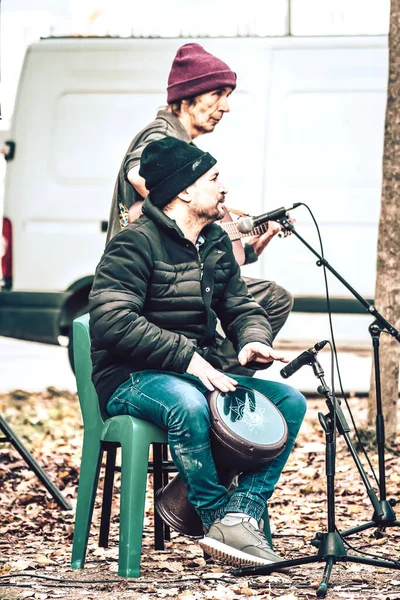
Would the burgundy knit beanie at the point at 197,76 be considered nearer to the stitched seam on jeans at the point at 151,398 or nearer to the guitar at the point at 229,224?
the guitar at the point at 229,224

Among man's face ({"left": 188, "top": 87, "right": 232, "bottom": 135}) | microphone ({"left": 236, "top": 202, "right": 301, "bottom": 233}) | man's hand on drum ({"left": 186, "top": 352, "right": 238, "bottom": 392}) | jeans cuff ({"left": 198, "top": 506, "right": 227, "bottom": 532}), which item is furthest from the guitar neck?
jeans cuff ({"left": 198, "top": 506, "right": 227, "bottom": 532})

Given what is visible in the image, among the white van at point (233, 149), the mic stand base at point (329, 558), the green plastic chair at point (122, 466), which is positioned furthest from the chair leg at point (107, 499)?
the white van at point (233, 149)

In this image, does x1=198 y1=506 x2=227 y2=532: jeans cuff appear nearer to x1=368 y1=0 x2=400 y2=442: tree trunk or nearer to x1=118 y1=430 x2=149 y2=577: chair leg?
x1=118 y1=430 x2=149 y2=577: chair leg

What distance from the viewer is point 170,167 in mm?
4566

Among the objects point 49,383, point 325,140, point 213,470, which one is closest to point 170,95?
point 213,470

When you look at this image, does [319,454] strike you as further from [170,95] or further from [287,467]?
[170,95]

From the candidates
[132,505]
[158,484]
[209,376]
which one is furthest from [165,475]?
[209,376]

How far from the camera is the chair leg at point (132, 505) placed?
422cm

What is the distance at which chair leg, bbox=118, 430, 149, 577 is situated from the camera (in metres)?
4.22

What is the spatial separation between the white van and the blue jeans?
4.60 meters

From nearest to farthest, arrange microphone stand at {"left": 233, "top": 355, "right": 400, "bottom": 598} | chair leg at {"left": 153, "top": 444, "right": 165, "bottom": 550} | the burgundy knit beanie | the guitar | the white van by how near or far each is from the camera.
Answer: microphone stand at {"left": 233, "top": 355, "right": 400, "bottom": 598} → chair leg at {"left": 153, "top": 444, "right": 165, "bottom": 550} → the guitar → the burgundy knit beanie → the white van

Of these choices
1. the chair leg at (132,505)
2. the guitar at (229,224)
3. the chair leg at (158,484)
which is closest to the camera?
the chair leg at (132,505)

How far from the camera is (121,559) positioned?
4250 millimetres

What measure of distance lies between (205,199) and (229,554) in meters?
1.34
